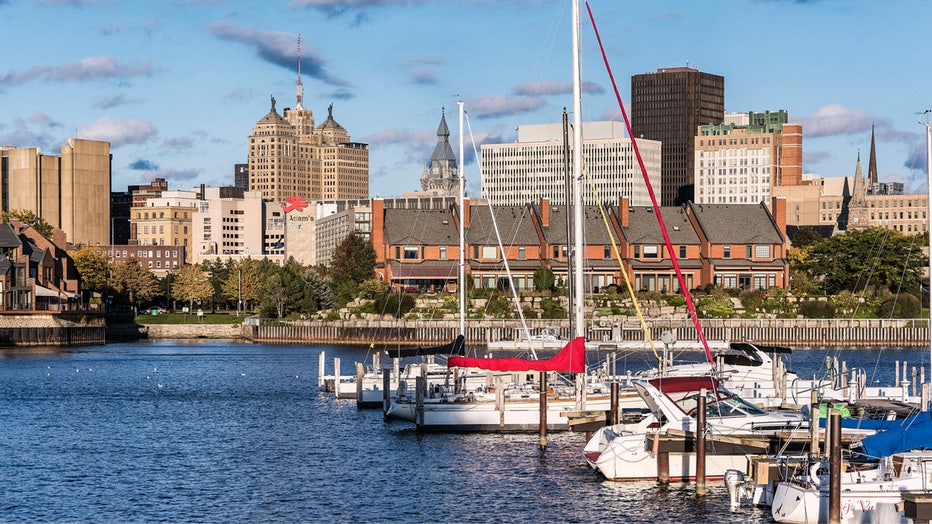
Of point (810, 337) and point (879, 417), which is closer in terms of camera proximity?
point (879, 417)

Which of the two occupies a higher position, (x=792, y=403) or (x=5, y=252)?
(x=5, y=252)

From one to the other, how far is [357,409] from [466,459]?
19.2 meters

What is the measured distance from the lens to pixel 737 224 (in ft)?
493

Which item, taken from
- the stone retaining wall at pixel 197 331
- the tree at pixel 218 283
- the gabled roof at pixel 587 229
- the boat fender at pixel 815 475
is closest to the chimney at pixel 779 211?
the gabled roof at pixel 587 229

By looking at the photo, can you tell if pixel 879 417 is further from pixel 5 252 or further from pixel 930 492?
pixel 5 252

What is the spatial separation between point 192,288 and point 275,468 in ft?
430

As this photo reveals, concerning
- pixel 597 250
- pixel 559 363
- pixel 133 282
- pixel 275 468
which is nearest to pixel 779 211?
pixel 597 250

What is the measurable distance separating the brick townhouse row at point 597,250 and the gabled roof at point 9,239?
35831 millimetres

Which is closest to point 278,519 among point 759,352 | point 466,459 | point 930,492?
point 466,459

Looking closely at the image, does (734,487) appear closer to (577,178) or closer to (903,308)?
(577,178)

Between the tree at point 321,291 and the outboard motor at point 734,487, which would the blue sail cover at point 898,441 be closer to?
the outboard motor at point 734,487

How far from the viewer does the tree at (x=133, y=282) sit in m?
183

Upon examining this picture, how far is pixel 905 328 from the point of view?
129m

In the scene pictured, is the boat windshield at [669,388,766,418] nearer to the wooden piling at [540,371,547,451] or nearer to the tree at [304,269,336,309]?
the wooden piling at [540,371,547,451]
